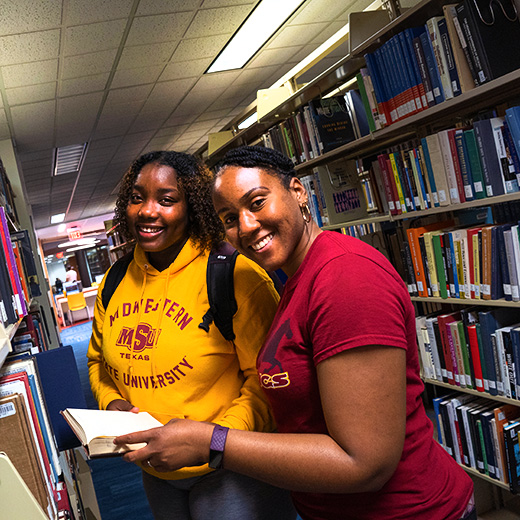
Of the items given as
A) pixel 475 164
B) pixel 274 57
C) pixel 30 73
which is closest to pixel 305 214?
pixel 475 164

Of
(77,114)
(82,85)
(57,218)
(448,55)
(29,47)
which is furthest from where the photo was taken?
(57,218)

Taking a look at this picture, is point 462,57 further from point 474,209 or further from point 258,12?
point 258,12

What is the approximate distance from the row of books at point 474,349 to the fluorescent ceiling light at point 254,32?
2.96 m

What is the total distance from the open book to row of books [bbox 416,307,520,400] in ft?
5.44

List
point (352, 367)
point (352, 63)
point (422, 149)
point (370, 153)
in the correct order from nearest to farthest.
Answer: point (352, 367) < point (422, 149) < point (352, 63) < point (370, 153)

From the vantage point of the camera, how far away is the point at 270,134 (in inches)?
156

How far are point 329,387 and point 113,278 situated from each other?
979 millimetres

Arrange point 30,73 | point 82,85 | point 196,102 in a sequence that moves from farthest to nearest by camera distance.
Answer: point 196,102, point 82,85, point 30,73

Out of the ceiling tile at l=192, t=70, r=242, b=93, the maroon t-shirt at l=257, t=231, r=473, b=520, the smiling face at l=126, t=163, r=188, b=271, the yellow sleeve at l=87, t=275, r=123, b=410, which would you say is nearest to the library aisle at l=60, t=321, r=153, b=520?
the yellow sleeve at l=87, t=275, r=123, b=410

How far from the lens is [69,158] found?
7.52 m

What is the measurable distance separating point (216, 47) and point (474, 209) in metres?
3.13

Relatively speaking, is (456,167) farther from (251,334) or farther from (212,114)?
(212,114)

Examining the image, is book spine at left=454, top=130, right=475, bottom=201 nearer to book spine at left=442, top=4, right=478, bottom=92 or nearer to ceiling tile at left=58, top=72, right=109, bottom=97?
book spine at left=442, top=4, right=478, bottom=92

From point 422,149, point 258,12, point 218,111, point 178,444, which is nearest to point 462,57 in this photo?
point 422,149
